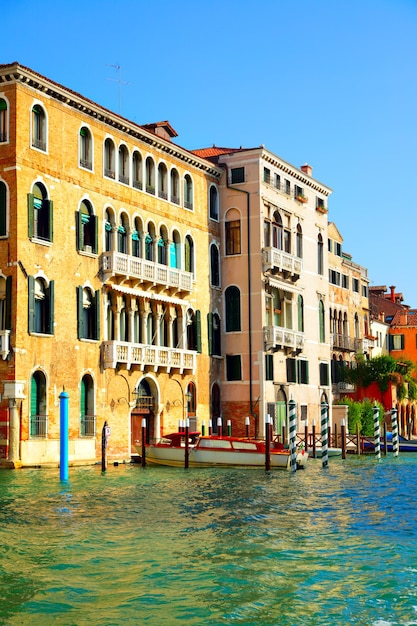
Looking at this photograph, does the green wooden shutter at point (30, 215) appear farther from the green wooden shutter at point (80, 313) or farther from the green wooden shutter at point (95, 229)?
the green wooden shutter at point (95, 229)

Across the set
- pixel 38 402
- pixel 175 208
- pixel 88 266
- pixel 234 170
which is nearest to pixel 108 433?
pixel 38 402

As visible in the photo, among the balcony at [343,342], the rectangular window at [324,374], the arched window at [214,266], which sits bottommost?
the rectangular window at [324,374]

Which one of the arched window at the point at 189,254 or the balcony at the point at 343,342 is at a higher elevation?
the arched window at the point at 189,254

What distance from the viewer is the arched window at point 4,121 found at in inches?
998

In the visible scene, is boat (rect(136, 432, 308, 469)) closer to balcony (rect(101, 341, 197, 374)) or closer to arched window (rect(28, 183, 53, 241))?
balcony (rect(101, 341, 197, 374))

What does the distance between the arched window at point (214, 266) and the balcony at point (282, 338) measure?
7.86 ft

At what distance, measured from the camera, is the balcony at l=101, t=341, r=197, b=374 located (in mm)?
27984

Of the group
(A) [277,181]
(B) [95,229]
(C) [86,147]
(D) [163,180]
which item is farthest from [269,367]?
(C) [86,147]

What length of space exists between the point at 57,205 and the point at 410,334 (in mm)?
37093

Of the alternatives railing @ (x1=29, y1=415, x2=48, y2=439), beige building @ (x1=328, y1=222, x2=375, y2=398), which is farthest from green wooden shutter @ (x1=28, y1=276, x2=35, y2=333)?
beige building @ (x1=328, y1=222, x2=375, y2=398)

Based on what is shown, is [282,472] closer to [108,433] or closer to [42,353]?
[108,433]

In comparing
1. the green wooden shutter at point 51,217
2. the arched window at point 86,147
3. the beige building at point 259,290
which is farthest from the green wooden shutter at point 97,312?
the beige building at point 259,290

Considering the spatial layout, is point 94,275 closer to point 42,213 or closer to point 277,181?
point 42,213

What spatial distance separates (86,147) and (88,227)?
2281 millimetres
